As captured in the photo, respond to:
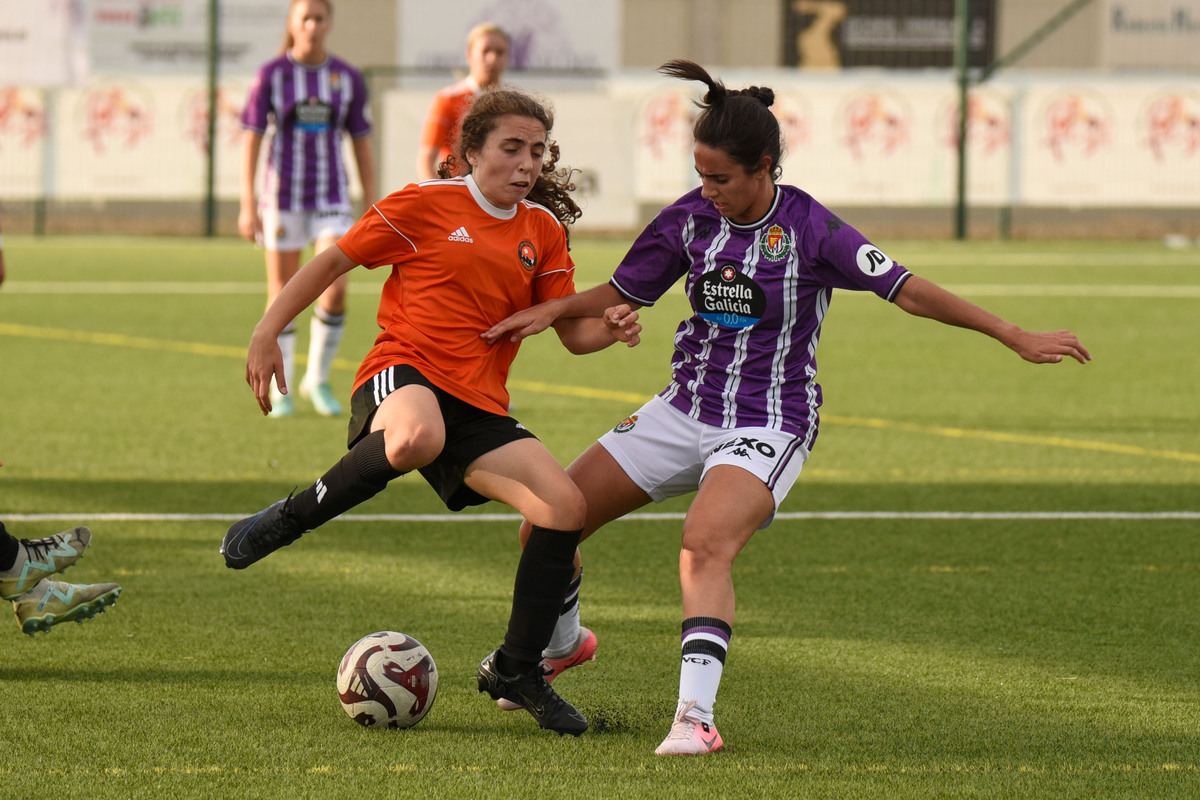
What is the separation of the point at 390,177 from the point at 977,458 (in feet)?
54.5

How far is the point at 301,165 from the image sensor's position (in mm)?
9016

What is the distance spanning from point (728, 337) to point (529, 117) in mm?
762

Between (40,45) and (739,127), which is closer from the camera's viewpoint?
(739,127)

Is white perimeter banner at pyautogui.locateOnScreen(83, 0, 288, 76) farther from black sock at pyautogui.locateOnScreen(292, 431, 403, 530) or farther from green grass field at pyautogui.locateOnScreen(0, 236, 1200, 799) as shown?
black sock at pyautogui.locateOnScreen(292, 431, 403, 530)

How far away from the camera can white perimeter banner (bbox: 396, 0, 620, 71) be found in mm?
28938

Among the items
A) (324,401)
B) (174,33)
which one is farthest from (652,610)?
(174,33)

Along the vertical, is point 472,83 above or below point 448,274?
above

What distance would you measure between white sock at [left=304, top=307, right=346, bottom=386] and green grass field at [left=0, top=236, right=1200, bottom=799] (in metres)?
0.24

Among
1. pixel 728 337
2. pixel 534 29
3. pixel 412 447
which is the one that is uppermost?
pixel 534 29

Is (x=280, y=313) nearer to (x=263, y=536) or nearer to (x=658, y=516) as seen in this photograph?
(x=263, y=536)

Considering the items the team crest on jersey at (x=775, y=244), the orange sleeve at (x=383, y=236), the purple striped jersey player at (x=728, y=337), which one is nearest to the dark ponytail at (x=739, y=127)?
the purple striped jersey player at (x=728, y=337)

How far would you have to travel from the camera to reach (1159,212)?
24781 mm

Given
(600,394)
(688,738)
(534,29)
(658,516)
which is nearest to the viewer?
(688,738)

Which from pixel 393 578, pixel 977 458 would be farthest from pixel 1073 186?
pixel 393 578
